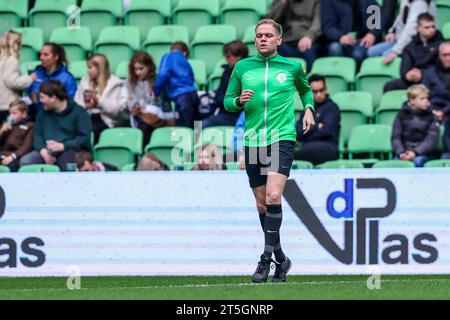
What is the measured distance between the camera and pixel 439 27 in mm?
15180

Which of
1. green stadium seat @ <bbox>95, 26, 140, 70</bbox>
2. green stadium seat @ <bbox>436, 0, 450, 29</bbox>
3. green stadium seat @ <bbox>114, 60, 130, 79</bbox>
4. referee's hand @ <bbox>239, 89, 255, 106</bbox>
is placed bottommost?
green stadium seat @ <bbox>114, 60, 130, 79</bbox>

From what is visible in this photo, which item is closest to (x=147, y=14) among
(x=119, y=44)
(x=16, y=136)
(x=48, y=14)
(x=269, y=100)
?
(x=119, y=44)

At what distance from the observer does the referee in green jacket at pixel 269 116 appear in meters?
9.58

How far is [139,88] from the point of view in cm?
1436

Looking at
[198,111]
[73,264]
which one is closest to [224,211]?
[73,264]

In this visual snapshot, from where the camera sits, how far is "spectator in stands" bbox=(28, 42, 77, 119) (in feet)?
46.8

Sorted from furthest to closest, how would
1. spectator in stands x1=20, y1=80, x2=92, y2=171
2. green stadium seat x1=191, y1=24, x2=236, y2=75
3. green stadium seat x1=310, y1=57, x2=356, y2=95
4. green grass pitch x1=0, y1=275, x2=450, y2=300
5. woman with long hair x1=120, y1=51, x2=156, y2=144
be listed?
green stadium seat x1=191, y1=24, x2=236, y2=75
green stadium seat x1=310, y1=57, x2=356, y2=95
woman with long hair x1=120, y1=51, x2=156, y2=144
spectator in stands x1=20, y1=80, x2=92, y2=171
green grass pitch x1=0, y1=275, x2=450, y2=300

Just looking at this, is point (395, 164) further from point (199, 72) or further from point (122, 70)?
point (122, 70)

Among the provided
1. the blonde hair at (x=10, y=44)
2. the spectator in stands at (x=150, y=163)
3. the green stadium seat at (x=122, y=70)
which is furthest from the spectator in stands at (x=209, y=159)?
the blonde hair at (x=10, y=44)

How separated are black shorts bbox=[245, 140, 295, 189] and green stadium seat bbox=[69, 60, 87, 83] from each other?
606 cm

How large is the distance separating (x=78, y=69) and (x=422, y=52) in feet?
14.0

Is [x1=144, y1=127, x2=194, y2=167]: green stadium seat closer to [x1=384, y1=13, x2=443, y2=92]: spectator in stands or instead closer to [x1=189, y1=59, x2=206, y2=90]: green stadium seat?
[x1=189, y1=59, x2=206, y2=90]: green stadium seat

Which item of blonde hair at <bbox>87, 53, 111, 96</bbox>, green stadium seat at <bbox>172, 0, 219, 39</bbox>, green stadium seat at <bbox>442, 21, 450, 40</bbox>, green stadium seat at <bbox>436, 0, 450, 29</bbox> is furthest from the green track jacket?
green stadium seat at <bbox>172, 0, 219, 39</bbox>

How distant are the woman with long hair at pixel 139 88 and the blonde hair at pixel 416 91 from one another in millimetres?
2966
